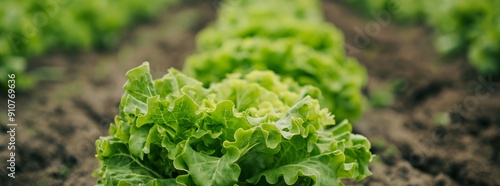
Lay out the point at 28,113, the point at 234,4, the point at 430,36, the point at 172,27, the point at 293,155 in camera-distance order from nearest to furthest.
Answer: the point at 293,155
the point at 28,113
the point at 234,4
the point at 430,36
the point at 172,27

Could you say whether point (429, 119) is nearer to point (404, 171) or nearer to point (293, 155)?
point (404, 171)

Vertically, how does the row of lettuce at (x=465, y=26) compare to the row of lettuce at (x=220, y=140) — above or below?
above

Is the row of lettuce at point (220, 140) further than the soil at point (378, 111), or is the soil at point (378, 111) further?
the soil at point (378, 111)

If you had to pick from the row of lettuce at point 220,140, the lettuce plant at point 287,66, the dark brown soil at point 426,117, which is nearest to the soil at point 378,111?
the dark brown soil at point 426,117

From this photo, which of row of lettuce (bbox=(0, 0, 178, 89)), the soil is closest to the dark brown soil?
the soil

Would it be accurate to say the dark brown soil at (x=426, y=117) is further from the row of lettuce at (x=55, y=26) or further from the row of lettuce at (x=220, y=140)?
the row of lettuce at (x=55, y=26)

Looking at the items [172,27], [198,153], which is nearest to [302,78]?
[198,153]
